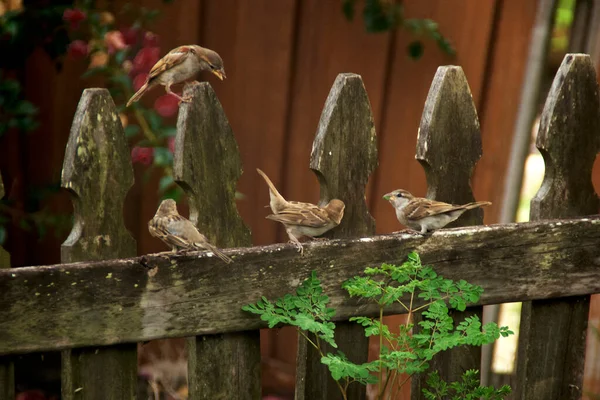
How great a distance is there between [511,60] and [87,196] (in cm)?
266

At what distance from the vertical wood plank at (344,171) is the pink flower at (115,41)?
1.61m

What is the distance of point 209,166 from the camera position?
2.70 meters

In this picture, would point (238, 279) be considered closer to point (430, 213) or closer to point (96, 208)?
point (96, 208)

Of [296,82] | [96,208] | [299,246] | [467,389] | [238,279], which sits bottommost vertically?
[467,389]

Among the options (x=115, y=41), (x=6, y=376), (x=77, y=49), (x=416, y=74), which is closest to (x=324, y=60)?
(x=416, y=74)

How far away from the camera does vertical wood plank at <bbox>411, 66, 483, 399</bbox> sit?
295 centimetres

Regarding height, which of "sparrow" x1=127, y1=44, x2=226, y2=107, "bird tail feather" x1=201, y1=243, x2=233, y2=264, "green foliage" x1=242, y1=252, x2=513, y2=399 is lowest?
"green foliage" x1=242, y1=252, x2=513, y2=399

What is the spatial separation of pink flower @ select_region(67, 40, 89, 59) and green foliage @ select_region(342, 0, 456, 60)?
1355mm

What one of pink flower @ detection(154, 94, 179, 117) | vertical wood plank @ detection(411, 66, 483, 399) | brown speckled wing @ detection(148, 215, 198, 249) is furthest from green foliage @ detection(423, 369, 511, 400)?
pink flower @ detection(154, 94, 179, 117)

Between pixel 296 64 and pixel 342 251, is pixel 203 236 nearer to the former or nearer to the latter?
pixel 342 251

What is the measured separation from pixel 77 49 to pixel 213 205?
5.86 ft

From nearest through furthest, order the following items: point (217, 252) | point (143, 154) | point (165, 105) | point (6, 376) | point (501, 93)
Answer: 1. point (6, 376)
2. point (217, 252)
3. point (165, 105)
4. point (143, 154)
5. point (501, 93)

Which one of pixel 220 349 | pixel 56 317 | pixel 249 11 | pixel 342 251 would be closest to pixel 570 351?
pixel 342 251

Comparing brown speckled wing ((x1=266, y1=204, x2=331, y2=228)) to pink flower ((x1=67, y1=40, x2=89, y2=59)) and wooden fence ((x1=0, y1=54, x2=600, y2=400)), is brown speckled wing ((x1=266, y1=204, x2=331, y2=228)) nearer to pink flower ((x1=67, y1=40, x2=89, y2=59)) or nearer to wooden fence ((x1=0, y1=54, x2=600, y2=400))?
wooden fence ((x1=0, y1=54, x2=600, y2=400))
